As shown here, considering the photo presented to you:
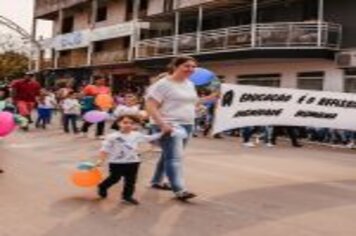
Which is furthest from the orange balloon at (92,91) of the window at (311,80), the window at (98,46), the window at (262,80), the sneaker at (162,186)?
the window at (98,46)

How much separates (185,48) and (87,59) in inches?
689

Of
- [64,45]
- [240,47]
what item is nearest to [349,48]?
[240,47]

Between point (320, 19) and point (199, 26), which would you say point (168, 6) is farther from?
point (320, 19)

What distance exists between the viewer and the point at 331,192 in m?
11.3

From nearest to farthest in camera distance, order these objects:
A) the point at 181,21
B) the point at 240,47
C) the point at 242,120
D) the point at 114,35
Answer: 1. the point at 242,120
2. the point at 240,47
3. the point at 181,21
4. the point at 114,35

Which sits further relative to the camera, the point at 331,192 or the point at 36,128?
the point at 36,128

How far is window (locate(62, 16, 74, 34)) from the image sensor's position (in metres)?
62.6

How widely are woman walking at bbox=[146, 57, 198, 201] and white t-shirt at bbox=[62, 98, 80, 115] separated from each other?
558 inches

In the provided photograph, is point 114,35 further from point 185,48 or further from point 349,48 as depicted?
point 349,48

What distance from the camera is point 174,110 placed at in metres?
9.64

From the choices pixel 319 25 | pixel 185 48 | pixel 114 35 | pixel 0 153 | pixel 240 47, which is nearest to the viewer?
pixel 0 153

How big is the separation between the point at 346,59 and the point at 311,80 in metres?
2.62

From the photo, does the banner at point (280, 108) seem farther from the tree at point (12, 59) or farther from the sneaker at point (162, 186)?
the tree at point (12, 59)

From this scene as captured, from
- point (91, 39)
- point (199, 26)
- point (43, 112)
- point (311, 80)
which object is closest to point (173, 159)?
point (43, 112)
